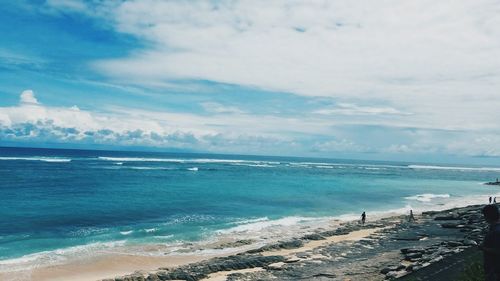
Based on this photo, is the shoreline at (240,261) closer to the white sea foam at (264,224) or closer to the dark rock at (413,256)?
the dark rock at (413,256)

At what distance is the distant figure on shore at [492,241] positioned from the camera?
7.70m

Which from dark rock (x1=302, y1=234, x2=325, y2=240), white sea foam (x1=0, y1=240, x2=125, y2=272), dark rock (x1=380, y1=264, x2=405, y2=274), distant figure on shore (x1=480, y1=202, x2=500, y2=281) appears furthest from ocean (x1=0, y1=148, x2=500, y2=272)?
distant figure on shore (x1=480, y1=202, x2=500, y2=281)

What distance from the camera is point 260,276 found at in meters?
19.5

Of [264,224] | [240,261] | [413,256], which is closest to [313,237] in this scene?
[264,224]

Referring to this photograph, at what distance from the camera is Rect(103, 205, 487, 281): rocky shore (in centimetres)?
1938

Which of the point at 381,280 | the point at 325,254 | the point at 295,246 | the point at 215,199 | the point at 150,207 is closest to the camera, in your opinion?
the point at 381,280

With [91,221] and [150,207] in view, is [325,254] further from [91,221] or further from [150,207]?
[150,207]

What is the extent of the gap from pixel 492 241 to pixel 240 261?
51.6 ft

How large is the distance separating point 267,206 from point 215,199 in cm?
685

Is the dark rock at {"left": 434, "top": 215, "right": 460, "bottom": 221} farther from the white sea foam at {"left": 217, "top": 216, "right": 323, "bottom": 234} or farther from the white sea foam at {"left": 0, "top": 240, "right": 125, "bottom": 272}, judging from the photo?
the white sea foam at {"left": 0, "top": 240, "right": 125, "bottom": 272}

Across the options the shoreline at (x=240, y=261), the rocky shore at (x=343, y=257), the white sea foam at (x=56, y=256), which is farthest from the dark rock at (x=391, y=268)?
the white sea foam at (x=56, y=256)

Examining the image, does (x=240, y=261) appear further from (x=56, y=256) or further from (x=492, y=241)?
(x=492, y=241)

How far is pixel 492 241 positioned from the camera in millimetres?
7789

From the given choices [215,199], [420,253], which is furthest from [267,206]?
[420,253]
